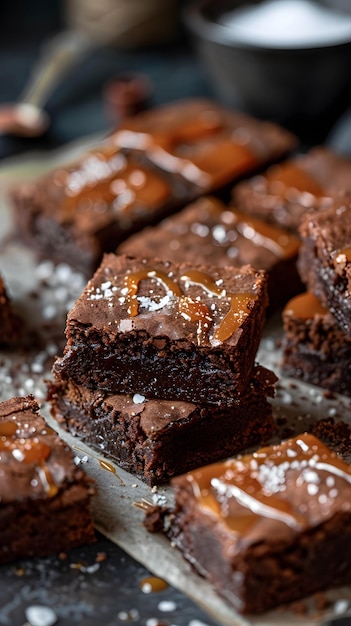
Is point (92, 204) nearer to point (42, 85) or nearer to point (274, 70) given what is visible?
point (274, 70)

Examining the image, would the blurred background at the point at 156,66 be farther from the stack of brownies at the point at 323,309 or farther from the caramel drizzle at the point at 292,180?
the stack of brownies at the point at 323,309

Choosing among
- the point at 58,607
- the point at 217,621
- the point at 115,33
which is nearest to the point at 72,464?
the point at 58,607

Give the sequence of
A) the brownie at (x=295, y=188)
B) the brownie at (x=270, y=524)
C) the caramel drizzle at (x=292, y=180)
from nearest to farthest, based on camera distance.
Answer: the brownie at (x=270, y=524) → the brownie at (x=295, y=188) → the caramel drizzle at (x=292, y=180)

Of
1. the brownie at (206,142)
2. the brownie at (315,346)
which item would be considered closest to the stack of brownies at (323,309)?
the brownie at (315,346)

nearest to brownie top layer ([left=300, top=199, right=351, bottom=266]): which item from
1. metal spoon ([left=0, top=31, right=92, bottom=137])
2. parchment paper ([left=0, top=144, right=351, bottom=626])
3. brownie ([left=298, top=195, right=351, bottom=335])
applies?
brownie ([left=298, top=195, right=351, bottom=335])

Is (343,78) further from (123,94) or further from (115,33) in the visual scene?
(115,33)

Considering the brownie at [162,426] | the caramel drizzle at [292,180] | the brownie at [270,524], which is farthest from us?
the caramel drizzle at [292,180]

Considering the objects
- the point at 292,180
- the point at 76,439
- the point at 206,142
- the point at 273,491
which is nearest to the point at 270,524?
the point at 273,491
